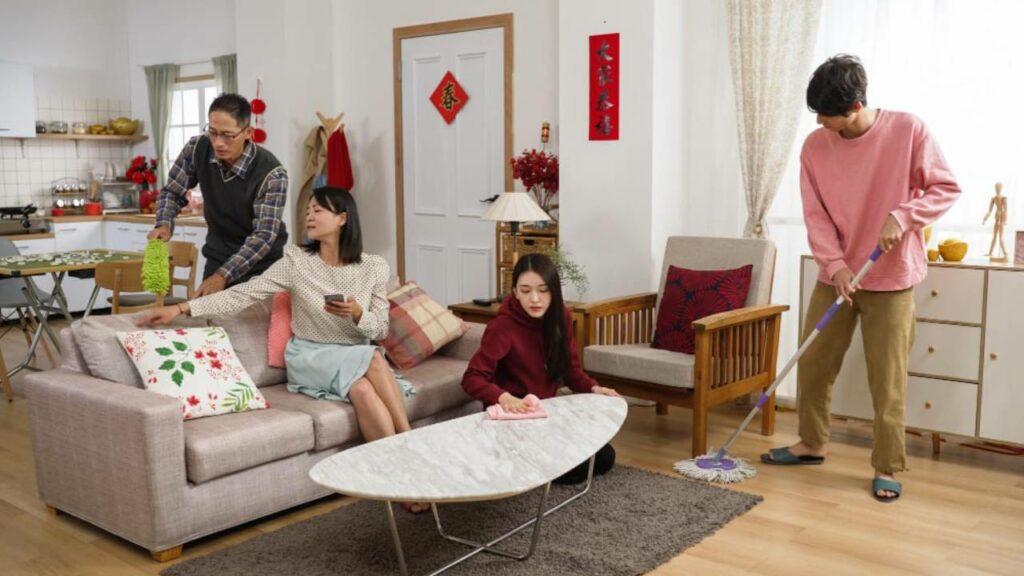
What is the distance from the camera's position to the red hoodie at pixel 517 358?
350 centimetres

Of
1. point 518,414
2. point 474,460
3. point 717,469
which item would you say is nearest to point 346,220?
point 518,414

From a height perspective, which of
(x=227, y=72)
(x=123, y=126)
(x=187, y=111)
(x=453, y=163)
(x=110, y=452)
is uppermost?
(x=227, y=72)

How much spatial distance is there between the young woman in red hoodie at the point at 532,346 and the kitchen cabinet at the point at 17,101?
5685 mm

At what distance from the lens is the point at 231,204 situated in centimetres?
382

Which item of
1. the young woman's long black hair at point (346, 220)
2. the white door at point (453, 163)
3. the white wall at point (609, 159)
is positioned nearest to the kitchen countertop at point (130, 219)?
the white door at point (453, 163)

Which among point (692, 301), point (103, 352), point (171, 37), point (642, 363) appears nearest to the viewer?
point (103, 352)

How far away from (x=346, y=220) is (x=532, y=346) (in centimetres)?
83

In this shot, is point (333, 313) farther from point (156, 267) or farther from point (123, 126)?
point (123, 126)

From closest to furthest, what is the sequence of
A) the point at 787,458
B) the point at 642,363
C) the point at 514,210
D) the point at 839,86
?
the point at 839,86 < the point at 787,458 < the point at 642,363 < the point at 514,210

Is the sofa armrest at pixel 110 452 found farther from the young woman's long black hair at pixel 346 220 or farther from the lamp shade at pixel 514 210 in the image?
the lamp shade at pixel 514 210

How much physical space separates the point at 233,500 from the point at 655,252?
2.56 meters

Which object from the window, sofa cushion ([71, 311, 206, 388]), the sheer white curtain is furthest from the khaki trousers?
the window

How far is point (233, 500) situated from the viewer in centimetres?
317

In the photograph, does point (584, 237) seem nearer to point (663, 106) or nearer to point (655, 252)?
point (655, 252)
